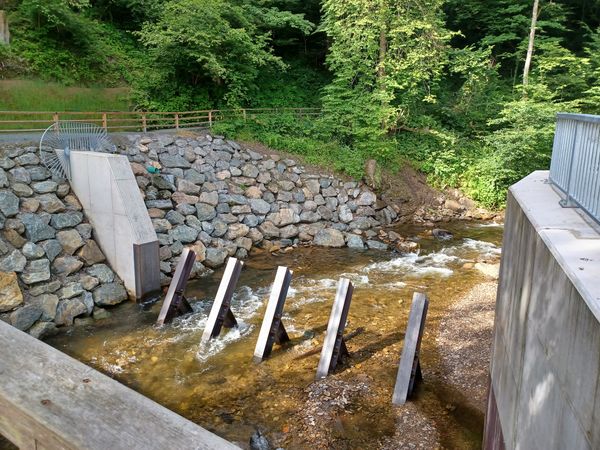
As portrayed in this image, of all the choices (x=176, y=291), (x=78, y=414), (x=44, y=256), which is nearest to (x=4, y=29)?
(x=44, y=256)

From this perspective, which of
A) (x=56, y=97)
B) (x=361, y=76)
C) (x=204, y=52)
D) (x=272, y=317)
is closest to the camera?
(x=272, y=317)

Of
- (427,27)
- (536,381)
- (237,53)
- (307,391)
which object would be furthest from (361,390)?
(237,53)

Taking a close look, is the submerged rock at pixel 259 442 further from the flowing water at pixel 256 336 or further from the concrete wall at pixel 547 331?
the concrete wall at pixel 547 331

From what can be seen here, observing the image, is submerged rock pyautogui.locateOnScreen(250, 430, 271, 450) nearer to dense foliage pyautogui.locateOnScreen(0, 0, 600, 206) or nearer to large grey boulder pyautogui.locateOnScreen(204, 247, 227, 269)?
large grey boulder pyautogui.locateOnScreen(204, 247, 227, 269)

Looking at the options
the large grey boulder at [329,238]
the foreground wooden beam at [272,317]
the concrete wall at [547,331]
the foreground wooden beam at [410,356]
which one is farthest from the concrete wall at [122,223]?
the concrete wall at [547,331]

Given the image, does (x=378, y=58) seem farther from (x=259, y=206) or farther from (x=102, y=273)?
(x=102, y=273)

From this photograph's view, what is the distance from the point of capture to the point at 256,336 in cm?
920

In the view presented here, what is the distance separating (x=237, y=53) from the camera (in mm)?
21312

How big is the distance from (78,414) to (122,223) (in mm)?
10246

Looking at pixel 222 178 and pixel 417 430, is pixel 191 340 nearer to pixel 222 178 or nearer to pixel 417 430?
pixel 417 430

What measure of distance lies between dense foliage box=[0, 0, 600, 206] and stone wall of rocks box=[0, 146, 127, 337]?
8.26 m

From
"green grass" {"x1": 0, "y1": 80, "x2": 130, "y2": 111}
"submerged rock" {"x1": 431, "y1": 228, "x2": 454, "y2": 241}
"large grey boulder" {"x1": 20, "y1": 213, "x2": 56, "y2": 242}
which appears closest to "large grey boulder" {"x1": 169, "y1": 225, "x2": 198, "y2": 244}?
"large grey boulder" {"x1": 20, "y1": 213, "x2": 56, "y2": 242}

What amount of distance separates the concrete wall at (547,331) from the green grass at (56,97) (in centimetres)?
2072

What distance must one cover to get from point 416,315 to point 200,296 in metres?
6.02
